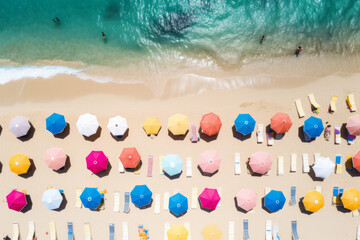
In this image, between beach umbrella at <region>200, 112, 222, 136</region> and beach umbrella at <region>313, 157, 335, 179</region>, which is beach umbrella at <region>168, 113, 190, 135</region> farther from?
beach umbrella at <region>313, 157, 335, 179</region>

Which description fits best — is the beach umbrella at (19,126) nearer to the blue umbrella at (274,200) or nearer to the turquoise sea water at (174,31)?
the turquoise sea water at (174,31)

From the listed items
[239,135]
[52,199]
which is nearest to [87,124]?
[52,199]

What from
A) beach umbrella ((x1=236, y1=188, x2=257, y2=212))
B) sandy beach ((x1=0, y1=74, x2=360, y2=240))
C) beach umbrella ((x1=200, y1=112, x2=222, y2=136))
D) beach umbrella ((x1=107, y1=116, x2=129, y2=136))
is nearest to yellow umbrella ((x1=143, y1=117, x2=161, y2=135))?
sandy beach ((x1=0, y1=74, x2=360, y2=240))

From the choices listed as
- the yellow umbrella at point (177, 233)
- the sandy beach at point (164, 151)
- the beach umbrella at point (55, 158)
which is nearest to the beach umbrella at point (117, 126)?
the sandy beach at point (164, 151)

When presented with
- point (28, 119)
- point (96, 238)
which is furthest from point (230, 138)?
point (28, 119)

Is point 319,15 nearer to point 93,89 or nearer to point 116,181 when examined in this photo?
point 93,89
